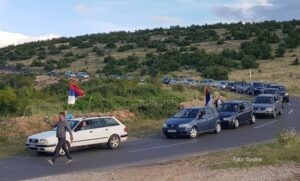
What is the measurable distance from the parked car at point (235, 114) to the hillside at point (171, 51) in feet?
159

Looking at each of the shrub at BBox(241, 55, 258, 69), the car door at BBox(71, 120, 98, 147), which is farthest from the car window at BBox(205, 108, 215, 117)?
the shrub at BBox(241, 55, 258, 69)

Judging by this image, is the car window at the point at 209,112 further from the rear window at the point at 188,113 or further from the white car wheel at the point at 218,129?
the white car wheel at the point at 218,129

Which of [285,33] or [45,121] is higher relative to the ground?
[285,33]

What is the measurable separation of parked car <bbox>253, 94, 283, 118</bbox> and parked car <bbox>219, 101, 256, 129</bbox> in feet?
9.76

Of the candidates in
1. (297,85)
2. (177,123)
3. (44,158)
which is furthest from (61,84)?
(297,85)

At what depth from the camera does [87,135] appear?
21375 millimetres

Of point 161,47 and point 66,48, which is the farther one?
point 66,48

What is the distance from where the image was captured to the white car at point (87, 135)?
20.1 metres

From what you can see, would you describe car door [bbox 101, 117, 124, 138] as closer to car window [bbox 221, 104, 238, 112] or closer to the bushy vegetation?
the bushy vegetation

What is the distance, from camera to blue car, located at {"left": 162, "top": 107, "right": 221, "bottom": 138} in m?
25.5

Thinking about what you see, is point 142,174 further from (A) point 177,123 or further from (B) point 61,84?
(B) point 61,84

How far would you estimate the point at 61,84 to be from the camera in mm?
43594

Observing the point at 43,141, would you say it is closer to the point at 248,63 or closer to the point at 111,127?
the point at 111,127

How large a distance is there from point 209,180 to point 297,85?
201 feet
